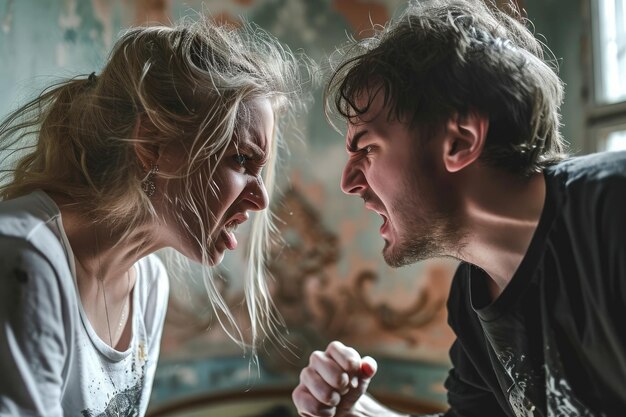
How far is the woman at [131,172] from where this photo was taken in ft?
3.07

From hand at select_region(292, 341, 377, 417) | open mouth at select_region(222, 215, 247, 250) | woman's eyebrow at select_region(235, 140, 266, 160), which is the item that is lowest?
hand at select_region(292, 341, 377, 417)

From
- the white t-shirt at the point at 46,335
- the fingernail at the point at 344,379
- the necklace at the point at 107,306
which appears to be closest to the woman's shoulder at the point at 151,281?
the necklace at the point at 107,306

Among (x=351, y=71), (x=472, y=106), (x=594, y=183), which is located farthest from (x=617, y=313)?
(x=351, y=71)

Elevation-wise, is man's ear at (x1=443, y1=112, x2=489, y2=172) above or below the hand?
above

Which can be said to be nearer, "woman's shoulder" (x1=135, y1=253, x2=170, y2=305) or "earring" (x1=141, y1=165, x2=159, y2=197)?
"earring" (x1=141, y1=165, x2=159, y2=197)

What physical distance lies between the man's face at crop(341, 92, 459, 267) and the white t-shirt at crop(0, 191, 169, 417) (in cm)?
46

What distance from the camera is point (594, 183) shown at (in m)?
0.86

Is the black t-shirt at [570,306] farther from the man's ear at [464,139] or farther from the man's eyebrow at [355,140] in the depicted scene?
the man's eyebrow at [355,140]

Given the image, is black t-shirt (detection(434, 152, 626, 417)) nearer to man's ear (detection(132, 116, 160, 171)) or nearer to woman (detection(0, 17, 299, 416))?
woman (detection(0, 17, 299, 416))

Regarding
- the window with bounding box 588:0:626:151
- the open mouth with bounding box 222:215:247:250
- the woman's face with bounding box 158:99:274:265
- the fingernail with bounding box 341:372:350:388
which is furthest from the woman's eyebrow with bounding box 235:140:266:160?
the window with bounding box 588:0:626:151

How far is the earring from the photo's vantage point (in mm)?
989

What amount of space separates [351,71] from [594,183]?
0.43 metres

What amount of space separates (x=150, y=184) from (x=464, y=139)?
0.47 metres

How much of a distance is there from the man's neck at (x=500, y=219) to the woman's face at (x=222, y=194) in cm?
32
